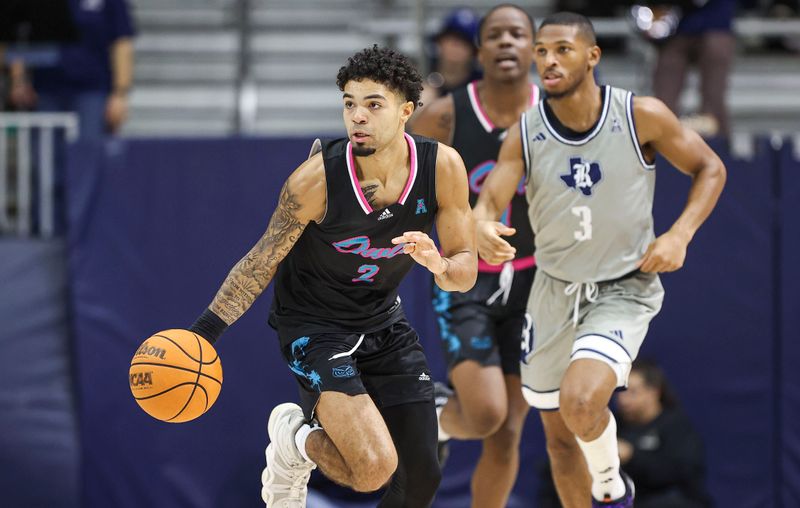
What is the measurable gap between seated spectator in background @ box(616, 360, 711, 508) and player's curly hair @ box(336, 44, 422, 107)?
364 centimetres

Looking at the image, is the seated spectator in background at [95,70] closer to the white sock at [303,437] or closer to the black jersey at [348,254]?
the black jersey at [348,254]

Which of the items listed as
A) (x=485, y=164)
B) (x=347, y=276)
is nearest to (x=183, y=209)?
(x=485, y=164)

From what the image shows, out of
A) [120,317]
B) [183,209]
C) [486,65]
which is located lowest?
→ [120,317]

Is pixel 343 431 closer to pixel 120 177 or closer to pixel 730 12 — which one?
pixel 120 177

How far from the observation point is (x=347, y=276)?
5059 millimetres

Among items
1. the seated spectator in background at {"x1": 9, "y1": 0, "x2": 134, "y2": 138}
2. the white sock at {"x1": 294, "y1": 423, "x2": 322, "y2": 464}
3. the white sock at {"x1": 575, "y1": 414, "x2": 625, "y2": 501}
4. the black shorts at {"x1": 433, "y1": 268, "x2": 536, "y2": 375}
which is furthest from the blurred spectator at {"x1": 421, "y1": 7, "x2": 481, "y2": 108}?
the white sock at {"x1": 294, "y1": 423, "x2": 322, "y2": 464}

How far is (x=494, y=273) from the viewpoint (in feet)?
20.3

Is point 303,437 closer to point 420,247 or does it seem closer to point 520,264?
point 420,247

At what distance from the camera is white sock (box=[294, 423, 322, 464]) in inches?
200

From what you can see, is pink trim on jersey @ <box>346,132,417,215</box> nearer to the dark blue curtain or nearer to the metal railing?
the dark blue curtain

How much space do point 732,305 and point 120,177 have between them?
15.1 feet

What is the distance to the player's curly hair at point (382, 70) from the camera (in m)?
4.86

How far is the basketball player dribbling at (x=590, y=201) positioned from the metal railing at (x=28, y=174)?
423cm

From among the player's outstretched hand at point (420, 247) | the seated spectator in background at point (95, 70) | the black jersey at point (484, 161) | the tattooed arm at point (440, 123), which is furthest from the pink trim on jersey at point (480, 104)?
the seated spectator in background at point (95, 70)
